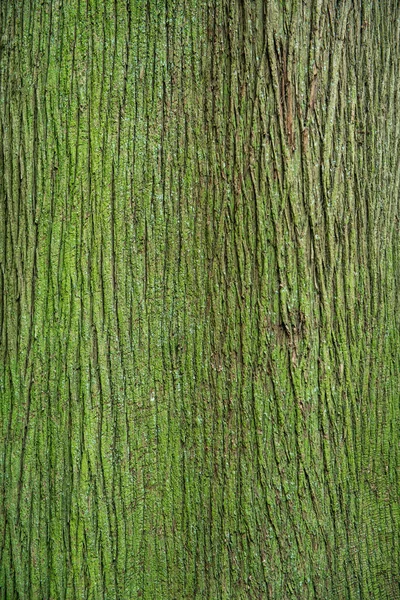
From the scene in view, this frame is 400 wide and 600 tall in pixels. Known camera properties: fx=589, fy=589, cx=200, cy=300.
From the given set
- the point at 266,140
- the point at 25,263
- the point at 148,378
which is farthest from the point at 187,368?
the point at 266,140

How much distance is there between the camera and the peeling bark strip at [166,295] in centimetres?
216

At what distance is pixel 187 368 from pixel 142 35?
124 cm

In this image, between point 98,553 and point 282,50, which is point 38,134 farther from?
point 98,553

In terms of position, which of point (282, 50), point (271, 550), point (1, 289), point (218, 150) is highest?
point (282, 50)

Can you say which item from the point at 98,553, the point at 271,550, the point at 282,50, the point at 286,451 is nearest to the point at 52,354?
the point at 98,553

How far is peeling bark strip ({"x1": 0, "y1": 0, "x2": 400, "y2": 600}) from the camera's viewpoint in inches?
84.9

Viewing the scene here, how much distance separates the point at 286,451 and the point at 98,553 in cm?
78

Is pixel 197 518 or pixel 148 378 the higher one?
pixel 148 378

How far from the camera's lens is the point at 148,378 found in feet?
→ 7.25

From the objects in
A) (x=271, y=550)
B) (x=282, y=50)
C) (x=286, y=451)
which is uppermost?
(x=282, y=50)

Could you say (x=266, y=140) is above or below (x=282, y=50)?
below

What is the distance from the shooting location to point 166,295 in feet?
7.29

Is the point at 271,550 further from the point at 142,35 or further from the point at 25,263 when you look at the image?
the point at 142,35

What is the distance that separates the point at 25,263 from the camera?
7.23 ft
